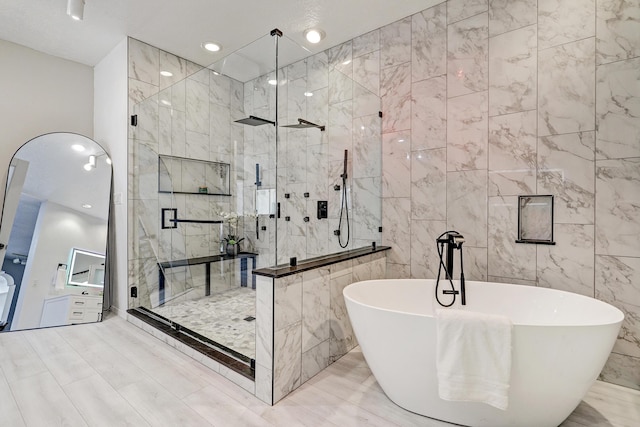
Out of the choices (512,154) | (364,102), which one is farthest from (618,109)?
(364,102)

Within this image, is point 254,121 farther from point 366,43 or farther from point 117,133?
point 117,133

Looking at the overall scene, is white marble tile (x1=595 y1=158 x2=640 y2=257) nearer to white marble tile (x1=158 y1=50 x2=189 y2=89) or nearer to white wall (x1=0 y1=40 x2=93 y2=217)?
white marble tile (x1=158 y1=50 x2=189 y2=89)

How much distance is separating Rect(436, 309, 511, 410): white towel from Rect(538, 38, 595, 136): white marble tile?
157cm

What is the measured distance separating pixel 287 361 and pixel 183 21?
3034 millimetres

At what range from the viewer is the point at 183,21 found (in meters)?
2.88

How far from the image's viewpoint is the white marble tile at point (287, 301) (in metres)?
1.85

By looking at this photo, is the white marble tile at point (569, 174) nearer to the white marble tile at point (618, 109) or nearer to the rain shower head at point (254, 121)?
the white marble tile at point (618, 109)

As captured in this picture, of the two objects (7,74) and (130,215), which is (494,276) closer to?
(130,215)

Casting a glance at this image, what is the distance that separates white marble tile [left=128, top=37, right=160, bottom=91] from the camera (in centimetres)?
318

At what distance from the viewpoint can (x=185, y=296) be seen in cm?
299

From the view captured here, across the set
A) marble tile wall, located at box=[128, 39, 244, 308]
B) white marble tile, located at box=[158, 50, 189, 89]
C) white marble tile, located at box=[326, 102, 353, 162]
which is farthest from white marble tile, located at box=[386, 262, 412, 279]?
white marble tile, located at box=[158, 50, 189, 89]

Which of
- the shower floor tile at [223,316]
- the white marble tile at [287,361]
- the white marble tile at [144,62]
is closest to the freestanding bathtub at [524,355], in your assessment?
the white marble tile at [287,361]

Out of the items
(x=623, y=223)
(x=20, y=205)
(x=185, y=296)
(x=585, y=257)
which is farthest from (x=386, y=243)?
(x=20, y=205)

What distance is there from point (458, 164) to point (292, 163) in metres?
1.36
